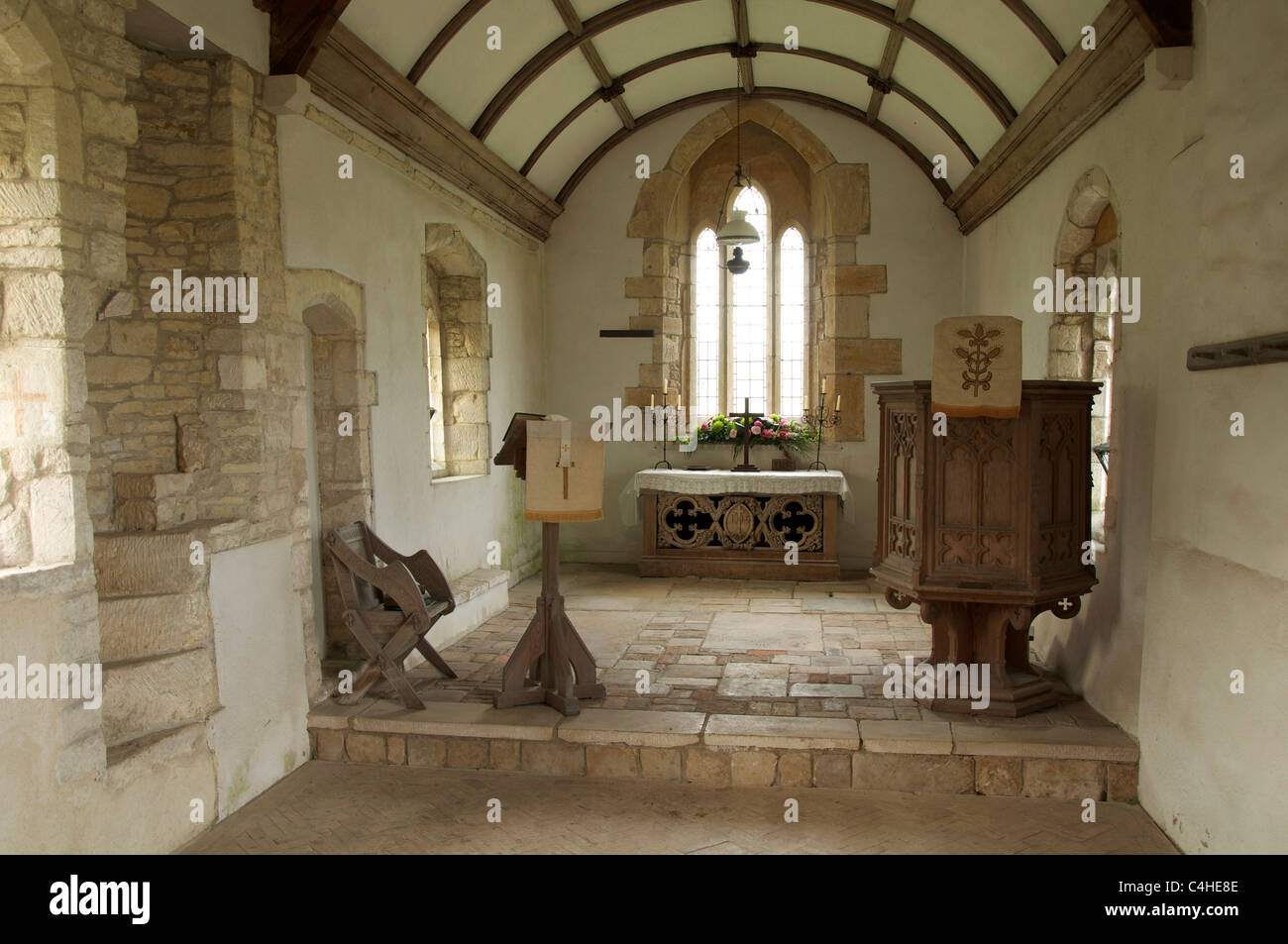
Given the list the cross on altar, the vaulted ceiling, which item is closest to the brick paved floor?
the vaulted ceiling

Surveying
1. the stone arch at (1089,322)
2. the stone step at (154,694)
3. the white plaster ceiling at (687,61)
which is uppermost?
the white plaster ceiling at (687,61)

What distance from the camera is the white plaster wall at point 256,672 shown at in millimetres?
3787

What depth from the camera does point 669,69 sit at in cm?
763

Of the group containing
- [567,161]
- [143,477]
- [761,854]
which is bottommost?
[761,854]

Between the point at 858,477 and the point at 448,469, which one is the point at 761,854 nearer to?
the point at 448,469

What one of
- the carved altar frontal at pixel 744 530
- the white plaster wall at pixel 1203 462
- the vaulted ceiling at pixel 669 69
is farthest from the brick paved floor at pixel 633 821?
the carved altar frontal at pixel 744 530

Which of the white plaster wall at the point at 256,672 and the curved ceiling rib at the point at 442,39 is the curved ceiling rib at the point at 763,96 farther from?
the white plaster wall at the point at 256,672

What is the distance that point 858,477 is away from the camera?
8.47m

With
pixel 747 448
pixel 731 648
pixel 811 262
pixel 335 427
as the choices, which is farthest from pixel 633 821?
pixel 811 262

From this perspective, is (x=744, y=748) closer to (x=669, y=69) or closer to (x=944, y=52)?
(x=944, y=52)

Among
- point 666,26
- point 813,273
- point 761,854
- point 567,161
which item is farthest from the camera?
point 813,273

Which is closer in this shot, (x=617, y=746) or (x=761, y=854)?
(x=761, y=854)

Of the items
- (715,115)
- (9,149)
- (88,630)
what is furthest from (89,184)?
(715,115)

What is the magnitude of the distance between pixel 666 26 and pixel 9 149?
499 cm
